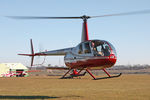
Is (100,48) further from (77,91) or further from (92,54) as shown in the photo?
(77,91)

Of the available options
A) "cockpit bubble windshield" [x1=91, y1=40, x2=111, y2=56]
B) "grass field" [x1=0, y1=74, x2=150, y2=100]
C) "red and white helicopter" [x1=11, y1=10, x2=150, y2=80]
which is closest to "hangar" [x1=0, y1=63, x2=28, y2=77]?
"grass field" [x1=0, y1=74, x2=150, y2=100]

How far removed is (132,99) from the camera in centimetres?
2142

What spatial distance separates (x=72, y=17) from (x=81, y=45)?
9.90ft

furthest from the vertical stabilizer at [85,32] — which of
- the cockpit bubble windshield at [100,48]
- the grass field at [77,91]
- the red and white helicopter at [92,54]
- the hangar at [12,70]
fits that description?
the hangar at [12,70]

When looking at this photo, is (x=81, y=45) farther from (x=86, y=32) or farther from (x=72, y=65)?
(x=72, y=65)

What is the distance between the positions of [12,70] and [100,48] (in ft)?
224

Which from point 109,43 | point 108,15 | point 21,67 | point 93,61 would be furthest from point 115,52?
point 21,67

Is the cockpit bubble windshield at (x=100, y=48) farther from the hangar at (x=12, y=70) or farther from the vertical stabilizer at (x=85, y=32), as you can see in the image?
the hangar at (x=12, y=70)

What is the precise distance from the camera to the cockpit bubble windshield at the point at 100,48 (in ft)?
63.4

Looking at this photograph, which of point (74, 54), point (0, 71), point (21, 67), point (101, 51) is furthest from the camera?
point (21, 67)

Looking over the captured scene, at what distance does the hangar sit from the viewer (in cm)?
7690

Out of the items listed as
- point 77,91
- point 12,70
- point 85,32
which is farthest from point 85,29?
point 12,70

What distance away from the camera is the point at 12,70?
82.1 meters

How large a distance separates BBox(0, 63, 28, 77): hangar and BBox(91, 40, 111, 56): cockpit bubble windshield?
6177 centimetres
